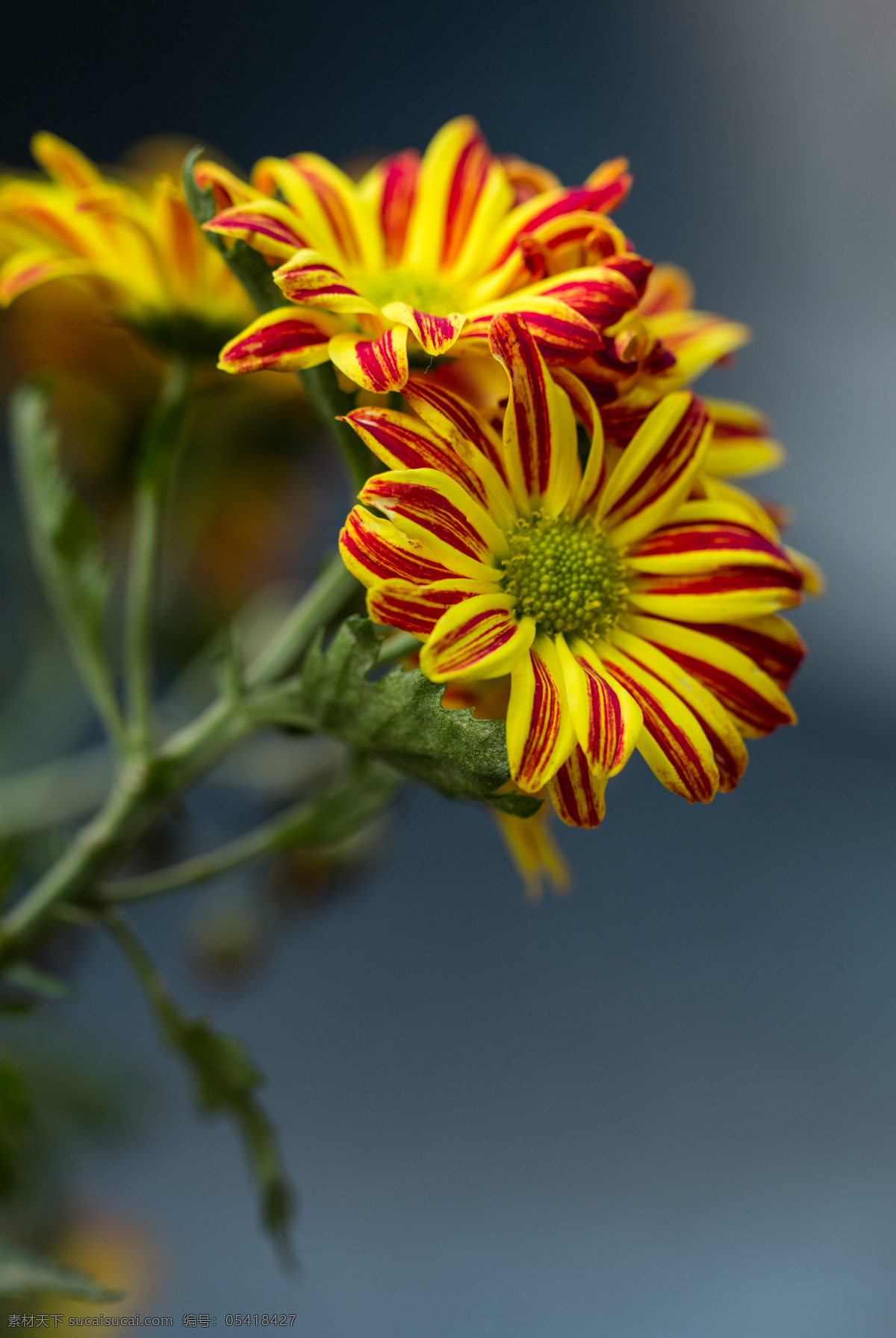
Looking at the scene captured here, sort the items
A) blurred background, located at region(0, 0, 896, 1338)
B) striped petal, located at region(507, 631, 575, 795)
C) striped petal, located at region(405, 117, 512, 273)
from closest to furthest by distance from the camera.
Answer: striped petal, located at region(507, 631, 575, 795) < striped petal, located at region(405, 117, 512, 273) < blurred background, located at region(0, 0, 896, 1338)

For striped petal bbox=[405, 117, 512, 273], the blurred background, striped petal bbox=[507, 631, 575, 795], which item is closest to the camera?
striped petal bbox=[507, 631, 575, 795]

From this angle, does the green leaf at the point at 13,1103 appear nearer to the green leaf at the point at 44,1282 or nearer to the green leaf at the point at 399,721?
the green leaf at the point at 44,1282

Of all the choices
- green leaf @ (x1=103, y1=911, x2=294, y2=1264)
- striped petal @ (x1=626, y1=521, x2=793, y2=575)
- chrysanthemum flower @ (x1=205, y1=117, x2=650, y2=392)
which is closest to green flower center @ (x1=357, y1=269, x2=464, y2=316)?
chrysanthemum flower @ (x1=205, y1=117, x2=650, y2=392)

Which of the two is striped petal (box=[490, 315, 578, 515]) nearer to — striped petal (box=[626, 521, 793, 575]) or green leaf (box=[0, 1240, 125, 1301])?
striped petal (box=[626, 521, 793, 575])

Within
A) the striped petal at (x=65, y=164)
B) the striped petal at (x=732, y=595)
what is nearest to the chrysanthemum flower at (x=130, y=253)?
the striped petal at (x=65, y=164)

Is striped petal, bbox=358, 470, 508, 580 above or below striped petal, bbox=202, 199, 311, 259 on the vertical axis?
below

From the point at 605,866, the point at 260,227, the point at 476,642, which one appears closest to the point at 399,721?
the point at 476,642
